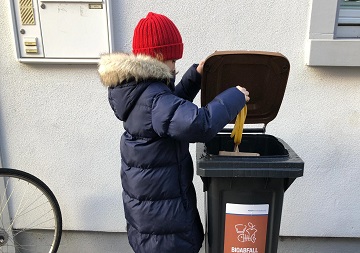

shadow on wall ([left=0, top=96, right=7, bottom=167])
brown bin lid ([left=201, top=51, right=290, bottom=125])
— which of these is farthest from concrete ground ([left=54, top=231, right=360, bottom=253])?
brown bin lid ([left=201, top=51, right=290, bottom=125])

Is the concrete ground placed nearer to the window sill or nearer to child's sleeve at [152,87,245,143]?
the window sill

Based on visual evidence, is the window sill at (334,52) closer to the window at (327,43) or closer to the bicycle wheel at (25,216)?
the window at (327,43)

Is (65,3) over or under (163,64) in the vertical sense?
over

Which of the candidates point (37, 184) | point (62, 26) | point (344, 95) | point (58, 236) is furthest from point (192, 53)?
point (58, 236)

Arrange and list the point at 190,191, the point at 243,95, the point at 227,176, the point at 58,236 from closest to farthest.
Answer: the point at 243,95 → the point at 227,176 → the point at 190,191 → the point at 58,236

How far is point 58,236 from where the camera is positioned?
265cm

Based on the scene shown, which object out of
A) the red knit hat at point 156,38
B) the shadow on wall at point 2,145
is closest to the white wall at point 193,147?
the shadow on wall at point 2,145

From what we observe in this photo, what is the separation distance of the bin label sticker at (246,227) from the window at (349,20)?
1459 mm

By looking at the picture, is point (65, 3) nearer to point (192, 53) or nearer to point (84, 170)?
point (192, 53)

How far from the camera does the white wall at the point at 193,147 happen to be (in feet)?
7.95

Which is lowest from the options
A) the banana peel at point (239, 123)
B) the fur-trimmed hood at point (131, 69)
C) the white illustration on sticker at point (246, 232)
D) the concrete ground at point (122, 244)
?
the concrete ground at point (122, 244)

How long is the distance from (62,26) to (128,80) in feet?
3.50

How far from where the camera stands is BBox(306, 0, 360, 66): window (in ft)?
7.62

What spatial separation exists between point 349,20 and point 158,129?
5.75 feet
